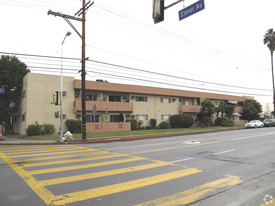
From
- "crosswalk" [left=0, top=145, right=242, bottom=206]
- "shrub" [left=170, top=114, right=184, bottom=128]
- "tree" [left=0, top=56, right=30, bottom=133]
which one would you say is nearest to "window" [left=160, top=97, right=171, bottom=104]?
"shrub" [left=170, top=114, right=184, bottom=128]

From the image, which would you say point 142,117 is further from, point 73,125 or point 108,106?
point 73,125

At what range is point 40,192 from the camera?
190 inches

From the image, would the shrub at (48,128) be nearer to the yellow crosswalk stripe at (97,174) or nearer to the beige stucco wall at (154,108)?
the beige stucco wall at (154,108)

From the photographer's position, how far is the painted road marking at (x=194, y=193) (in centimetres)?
432

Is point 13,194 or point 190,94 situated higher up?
point 190,94

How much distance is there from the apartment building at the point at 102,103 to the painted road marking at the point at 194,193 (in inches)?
640

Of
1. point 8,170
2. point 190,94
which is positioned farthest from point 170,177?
point 190,94

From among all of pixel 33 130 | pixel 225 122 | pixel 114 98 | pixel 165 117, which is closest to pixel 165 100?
pixel 165 117

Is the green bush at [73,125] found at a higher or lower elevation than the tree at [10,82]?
lower

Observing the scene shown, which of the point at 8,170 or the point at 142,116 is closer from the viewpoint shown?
the point at 8,170

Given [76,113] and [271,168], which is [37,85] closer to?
[76,113]

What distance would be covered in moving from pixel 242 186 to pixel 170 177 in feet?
6.15

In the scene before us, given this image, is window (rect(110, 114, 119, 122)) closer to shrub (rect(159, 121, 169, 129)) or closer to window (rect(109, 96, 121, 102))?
window (rect(109, 96, 121, 102))

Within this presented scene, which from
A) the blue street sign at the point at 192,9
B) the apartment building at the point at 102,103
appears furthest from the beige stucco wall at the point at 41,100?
the blue street sign at the point at 192,9
